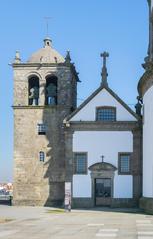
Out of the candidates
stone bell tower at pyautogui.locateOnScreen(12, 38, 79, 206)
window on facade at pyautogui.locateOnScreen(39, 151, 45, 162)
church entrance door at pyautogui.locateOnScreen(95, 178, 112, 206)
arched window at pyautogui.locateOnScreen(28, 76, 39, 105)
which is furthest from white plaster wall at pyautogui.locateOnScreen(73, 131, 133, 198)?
arched window at pyautogui.locateOnScreen(28, 76, 39, 105)

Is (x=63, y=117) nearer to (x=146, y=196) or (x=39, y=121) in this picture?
(x=39, y=121)

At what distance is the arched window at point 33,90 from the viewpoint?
2163 inches

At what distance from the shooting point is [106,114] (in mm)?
50844

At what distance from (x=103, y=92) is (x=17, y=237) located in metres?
30.6

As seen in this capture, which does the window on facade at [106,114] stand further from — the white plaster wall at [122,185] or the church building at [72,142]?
the white plaster wall at [122,185]

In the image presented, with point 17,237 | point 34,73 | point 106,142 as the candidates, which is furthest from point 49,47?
point 17,237

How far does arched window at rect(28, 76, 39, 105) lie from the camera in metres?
54.9

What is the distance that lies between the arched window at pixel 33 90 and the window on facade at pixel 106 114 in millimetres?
6964

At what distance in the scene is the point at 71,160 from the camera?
164 feet

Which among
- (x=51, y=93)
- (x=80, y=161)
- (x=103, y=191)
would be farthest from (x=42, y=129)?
(x=103, y=191)

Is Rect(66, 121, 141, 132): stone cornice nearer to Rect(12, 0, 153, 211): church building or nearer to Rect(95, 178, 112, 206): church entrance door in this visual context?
Rect(12, 0, 153, 211): church building

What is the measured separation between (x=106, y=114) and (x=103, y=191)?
6744 millimetres

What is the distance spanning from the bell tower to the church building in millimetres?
246

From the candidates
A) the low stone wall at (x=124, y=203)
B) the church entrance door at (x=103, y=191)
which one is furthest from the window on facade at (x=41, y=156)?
the low stone wall at (x=124, y=203)
